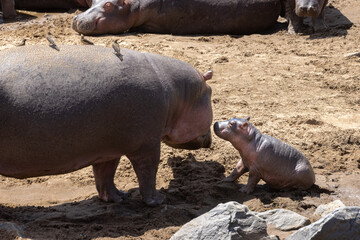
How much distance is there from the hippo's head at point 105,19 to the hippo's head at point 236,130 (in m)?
5.20

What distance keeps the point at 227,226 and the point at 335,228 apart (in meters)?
0.68

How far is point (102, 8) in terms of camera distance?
34.8 ft

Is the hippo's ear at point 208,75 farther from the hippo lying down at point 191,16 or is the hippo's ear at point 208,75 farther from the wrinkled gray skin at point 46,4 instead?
the wrinkled gray skin at point 46,4

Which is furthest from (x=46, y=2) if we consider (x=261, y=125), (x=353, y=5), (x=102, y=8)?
(x=261, y=125)

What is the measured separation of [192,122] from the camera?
568 centimetres

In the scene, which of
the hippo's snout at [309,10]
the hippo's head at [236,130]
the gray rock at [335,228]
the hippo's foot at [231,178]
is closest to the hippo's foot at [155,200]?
the hippo's foot at [231,178]

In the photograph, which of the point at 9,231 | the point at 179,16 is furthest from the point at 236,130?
the point at 179,16

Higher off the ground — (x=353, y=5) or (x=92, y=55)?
(x=92, y=55)

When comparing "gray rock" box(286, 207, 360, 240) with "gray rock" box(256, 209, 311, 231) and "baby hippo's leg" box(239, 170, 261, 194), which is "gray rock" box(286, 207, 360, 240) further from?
"baby hippo's leg" box(239, 170, 261, 194)

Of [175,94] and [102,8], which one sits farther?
[102,8]

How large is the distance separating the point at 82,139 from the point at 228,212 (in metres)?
1.26

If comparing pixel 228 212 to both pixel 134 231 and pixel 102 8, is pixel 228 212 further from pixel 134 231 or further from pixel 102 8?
pixel 102 8

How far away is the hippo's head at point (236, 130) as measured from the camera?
18.6ft

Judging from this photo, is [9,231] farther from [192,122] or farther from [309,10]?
[309,10]
